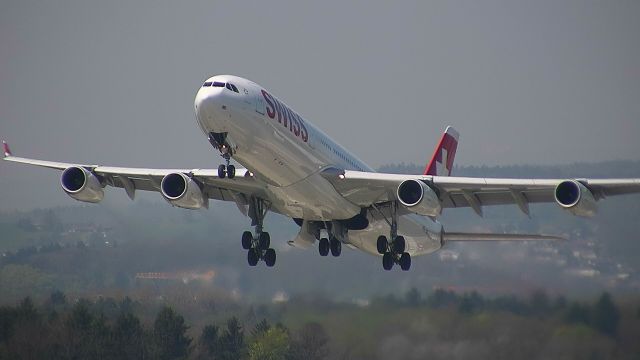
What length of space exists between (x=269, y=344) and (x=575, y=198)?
49.6ft

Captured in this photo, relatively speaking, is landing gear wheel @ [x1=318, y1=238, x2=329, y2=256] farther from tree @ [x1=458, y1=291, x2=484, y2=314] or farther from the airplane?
tree @ [x1=458, y1=291, x2=484, y2=314]

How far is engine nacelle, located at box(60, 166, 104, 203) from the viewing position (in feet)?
129

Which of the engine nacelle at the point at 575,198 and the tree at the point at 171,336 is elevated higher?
the engine nacelle at the point at 575,198

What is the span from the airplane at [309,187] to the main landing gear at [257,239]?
0.04 meters

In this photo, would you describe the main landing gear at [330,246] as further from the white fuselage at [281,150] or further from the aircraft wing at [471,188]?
the aircraft wing at [471,188]

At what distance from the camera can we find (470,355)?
40094 mm

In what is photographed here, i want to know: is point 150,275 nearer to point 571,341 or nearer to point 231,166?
point 231,166

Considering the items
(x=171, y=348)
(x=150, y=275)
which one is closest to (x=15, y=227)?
(x=150, y=275)

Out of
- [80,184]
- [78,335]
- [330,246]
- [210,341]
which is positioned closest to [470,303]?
[330,246]

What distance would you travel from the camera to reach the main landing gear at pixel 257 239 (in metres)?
41.3

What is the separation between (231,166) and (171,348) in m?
11.9

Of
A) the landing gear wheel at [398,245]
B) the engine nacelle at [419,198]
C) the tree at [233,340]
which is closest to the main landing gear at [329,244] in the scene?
the landing gear wheel at [398,245]

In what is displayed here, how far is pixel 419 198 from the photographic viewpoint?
37.2m

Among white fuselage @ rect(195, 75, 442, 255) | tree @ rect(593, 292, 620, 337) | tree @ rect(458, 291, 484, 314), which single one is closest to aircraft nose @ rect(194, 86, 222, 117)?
white fuselage @ rect(195, 75, 442, 255)
